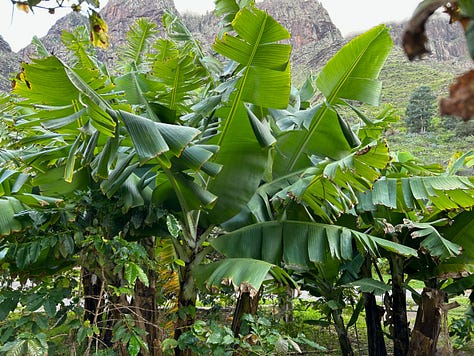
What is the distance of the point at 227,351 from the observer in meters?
2.89

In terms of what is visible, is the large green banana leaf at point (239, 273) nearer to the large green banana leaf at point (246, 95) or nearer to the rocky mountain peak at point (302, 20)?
the large green banana leaf at point (246, 95)

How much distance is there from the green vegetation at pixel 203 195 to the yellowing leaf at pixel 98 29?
3.28 ft

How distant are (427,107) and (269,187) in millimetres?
18853

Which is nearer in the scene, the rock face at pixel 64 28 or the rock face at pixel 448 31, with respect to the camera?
the rock face at pixel 448 31

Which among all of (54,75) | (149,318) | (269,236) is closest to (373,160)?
(269,236)

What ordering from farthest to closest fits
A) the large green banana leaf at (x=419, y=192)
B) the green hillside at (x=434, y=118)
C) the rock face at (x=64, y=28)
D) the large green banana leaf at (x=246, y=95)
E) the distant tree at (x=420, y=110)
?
the distant tree at (x=420, y=110)
the green hillside at (x=434, y=118)
the large green banana leaf at (x=419, y=192)
the rock face at (x=64, y=28)
the large green banana leaf at (x=246, y=95)

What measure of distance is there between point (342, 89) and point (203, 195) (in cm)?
154

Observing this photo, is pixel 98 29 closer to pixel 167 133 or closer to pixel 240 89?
pixel 167 133

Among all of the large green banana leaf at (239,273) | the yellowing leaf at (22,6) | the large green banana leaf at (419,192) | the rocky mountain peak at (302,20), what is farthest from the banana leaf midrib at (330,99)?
the rocky mountain peak at (302,20)

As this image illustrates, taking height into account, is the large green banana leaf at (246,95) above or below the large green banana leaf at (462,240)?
above

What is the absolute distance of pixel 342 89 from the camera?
3785mm

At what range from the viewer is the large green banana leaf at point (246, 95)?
3.04m

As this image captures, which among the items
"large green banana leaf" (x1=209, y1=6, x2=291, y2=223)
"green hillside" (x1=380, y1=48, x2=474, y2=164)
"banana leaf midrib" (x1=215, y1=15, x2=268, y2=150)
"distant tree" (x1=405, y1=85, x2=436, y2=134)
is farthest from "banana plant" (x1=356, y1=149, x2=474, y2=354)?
"distant tree" (x1=405, y1=85, x2=436, y2=134)

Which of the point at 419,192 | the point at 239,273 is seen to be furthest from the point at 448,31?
the point at 419,192
